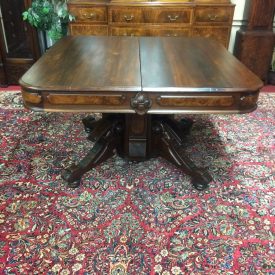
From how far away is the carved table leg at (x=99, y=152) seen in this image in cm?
164

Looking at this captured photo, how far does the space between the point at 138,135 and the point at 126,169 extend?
0.22 metres

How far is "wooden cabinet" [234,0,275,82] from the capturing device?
286 cm

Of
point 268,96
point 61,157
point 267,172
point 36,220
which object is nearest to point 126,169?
point 61,157

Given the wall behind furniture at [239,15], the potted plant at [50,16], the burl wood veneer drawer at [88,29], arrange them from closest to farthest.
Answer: the potted plant at [50,16] → the burl wood veneer drawer at [88,29] → the wall behind furniture at [239,15]

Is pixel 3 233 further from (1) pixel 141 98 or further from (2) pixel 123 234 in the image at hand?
(1) pixel 141 98

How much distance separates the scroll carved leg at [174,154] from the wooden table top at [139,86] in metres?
0.42

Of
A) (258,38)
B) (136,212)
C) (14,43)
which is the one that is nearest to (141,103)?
(136,212)

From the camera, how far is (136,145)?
1.78 m

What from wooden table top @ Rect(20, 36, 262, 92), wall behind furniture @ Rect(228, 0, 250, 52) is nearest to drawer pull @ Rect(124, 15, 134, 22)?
wooden table top @ Rect(20, 36, 262, 92)

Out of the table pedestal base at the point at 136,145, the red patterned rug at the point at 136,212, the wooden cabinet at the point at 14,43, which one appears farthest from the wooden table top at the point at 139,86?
the wooden cabinet at the point at 14,43

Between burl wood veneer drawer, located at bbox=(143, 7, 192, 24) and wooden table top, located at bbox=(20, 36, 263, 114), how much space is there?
1.50m

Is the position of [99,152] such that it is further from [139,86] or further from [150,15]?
[150,15]

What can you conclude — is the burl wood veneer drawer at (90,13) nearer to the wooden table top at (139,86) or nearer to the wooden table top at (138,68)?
the wooden table top at (138,68)

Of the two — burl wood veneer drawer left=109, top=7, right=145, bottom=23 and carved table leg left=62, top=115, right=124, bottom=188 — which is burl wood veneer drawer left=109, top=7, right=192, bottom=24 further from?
carved table leg left=62, top=115, right=124, bottom=188
